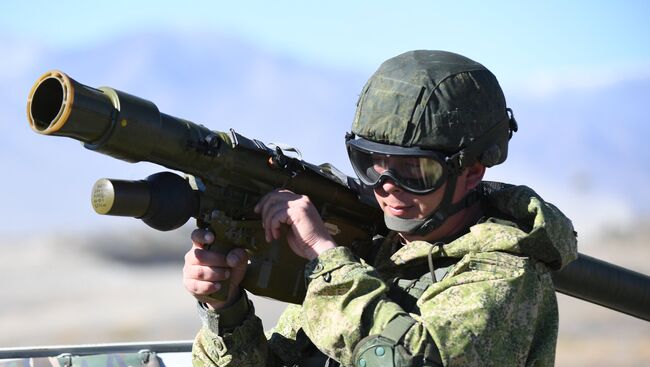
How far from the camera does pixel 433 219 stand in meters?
4.67

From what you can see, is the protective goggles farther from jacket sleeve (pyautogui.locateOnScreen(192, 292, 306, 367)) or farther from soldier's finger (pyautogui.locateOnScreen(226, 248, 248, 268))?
jacket sleeve (pyautogui.locateOnScreen(192, 292, 306, 367))

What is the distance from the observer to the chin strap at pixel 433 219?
15.3 ft

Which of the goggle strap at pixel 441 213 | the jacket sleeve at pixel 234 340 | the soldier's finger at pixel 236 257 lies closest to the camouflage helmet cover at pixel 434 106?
the goggle strap at pixel 441 213

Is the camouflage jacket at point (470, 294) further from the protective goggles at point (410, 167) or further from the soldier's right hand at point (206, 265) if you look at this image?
the soldier's right hand at point (206, 265)

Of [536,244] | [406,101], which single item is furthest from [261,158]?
[536,244]

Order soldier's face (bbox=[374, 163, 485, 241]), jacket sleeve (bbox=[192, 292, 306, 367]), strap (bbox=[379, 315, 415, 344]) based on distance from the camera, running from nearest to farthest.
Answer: strap (bbox=[379, 315, 415, 344]) < soldier's face (bbox=[374, 163, 485, 241]) < jacket sleeve (bbox=[192, 292, 306, 367])

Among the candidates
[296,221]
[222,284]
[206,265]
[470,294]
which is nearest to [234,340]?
[222,284]

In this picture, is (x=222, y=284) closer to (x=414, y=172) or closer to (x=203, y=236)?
(x=203, y=236)

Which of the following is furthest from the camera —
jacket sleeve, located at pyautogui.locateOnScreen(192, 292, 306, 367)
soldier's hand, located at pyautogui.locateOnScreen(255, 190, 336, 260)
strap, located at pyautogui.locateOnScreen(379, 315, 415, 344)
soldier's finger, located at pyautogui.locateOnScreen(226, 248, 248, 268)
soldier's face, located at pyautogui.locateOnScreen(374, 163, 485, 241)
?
jacket sleeve, located at pyautogui.locateOnScreen(192, 292, 306, 367)

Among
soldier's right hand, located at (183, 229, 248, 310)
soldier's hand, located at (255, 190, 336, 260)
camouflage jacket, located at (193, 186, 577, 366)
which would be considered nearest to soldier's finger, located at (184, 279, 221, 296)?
soldier's right hand, located at (183, 229, 248, 310)

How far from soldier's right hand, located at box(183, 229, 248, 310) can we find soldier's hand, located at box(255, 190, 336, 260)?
0.17 m

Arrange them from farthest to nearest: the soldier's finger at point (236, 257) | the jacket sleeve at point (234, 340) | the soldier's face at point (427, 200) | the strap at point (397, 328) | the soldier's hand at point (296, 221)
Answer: the jacket sleeve at point (234, 340) < the soldier's finger at point (236, 257) < the soldier's face at point (427, 200) < the soldier's hand at point (296, 221) < the strap at point (397, 328)

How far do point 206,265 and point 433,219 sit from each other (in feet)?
3.02

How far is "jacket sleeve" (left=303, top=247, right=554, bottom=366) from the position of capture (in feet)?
13.6
